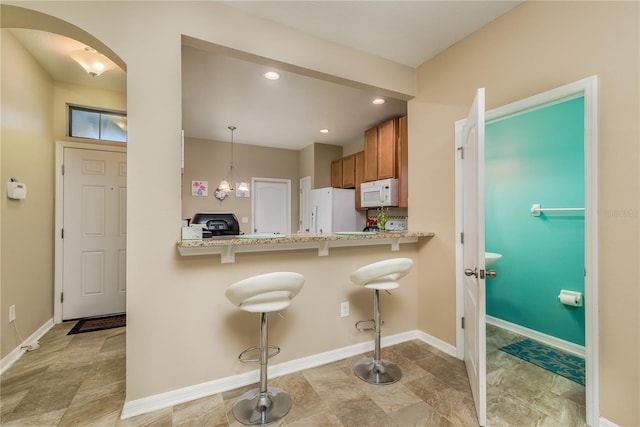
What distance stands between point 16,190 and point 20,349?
1366 millimetres

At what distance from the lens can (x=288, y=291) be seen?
1712 millimetres

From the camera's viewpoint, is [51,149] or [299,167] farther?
[299,167]

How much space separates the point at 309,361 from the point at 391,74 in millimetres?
2648

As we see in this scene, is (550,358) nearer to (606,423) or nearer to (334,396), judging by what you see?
(606,423)

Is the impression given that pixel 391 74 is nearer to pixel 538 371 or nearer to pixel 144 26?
pixel 144 26

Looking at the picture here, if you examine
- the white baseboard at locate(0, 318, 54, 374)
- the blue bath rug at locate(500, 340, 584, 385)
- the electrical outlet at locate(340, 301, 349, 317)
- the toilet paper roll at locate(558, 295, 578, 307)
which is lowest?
the blue bath rug at locate(500, 340, 584, 385)

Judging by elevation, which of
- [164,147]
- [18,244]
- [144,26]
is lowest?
[18,244]

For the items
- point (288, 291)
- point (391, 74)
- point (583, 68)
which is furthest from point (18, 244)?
point (583, 68)

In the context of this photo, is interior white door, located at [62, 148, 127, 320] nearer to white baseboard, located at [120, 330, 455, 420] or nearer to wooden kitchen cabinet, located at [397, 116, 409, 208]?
white baseboard, located at [120, 330, 455, 420]

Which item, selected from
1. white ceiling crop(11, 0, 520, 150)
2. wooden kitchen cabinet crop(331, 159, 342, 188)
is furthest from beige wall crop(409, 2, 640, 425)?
A: wooden kitchen cabinet crop(331, 159, 342, 188)

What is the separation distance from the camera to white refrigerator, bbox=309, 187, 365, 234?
180 inches

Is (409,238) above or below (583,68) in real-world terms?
below

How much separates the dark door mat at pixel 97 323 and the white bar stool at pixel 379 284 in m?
2.70

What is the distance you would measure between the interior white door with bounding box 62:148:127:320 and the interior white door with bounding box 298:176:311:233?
9.96ft
